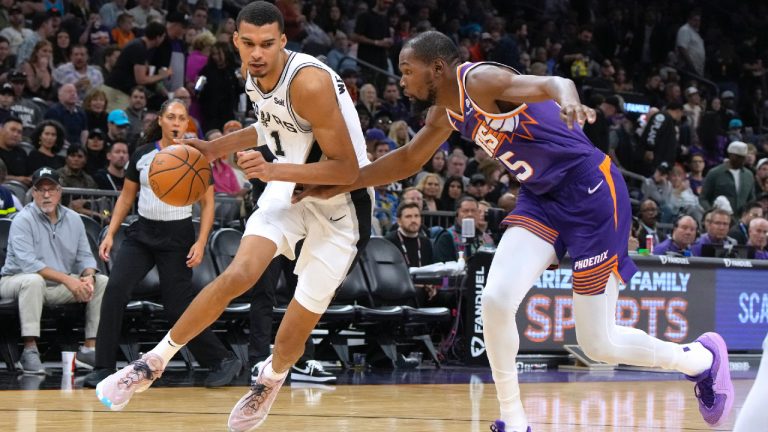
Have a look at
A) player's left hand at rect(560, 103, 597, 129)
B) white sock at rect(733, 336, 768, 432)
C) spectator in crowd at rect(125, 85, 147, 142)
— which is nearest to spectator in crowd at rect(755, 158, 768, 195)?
spectator in crowd at rect(125, 85, 147, 142)

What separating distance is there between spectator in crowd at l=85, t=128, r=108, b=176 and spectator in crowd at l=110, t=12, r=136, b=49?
2976 millimetres

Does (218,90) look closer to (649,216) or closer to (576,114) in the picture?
(649,216)

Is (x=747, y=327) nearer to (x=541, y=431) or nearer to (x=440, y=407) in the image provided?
(x=440, y=407)

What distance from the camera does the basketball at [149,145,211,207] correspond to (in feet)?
17.9

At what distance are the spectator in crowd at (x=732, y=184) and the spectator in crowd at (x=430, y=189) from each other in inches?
178

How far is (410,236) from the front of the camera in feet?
37.0

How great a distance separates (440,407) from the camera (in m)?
Result: 7.23

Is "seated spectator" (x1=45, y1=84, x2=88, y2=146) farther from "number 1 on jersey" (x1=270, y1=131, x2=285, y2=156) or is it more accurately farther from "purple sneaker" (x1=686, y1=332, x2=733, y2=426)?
"purple sneaker" (x1=686, y1=332, x2=733, y2=426)

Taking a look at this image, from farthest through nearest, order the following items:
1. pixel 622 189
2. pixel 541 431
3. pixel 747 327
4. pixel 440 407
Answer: pixel 747 327, pixel 440 407, pixel 541 431, pixel 622 189

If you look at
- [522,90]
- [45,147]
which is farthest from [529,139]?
[45,147]

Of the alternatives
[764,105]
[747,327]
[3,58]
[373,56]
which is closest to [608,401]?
[747,327]

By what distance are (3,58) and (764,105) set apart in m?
15.4

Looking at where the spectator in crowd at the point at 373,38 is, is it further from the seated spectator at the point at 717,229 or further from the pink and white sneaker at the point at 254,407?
the pink and white sneaker at the point at 254,407

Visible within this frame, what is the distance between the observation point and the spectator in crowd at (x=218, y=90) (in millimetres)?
13711
